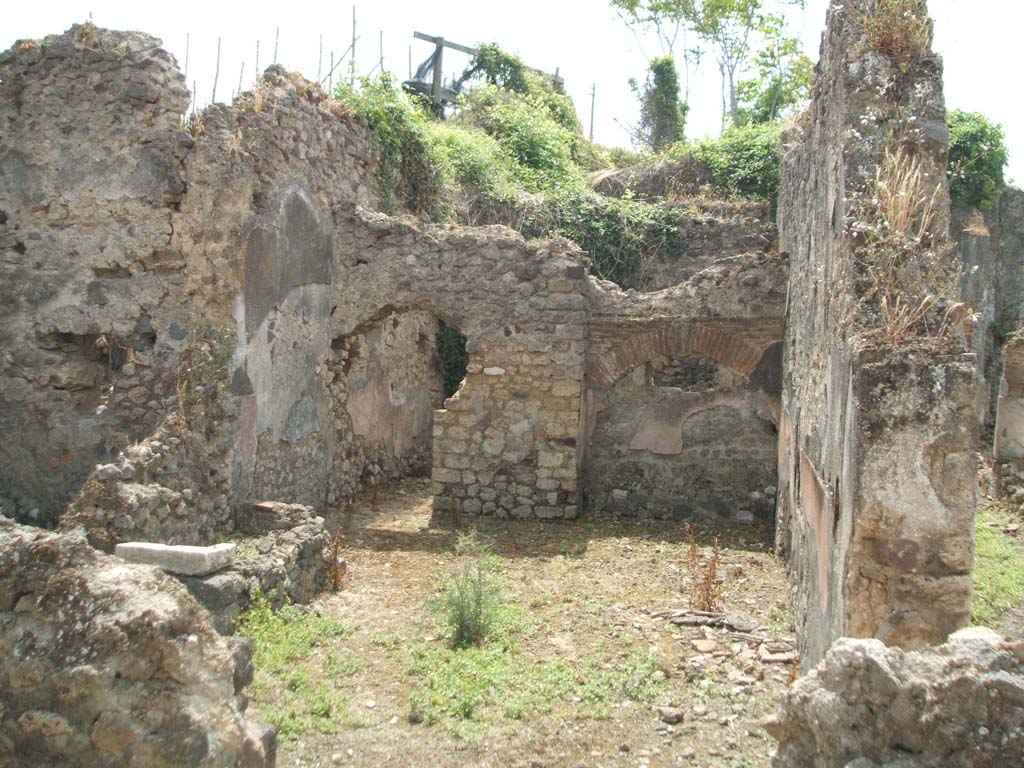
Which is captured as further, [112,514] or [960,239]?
[960,239]

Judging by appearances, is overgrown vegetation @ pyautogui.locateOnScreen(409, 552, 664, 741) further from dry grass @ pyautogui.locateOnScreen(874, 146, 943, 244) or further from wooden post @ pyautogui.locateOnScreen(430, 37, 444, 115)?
wooden post @ pyautogui.locateOnScreen(430, 37, 444, 115)

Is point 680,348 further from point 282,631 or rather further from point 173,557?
point 173,557

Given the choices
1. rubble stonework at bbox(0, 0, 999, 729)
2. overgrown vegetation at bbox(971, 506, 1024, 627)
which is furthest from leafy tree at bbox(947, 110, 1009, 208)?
overgrown vegetation at bbox(971, 506, 1024, 627)

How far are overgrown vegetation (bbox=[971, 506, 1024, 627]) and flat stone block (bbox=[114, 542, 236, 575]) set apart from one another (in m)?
4.20

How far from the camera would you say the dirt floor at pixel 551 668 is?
4238mm

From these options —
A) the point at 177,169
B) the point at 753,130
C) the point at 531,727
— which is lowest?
the point at 531,727

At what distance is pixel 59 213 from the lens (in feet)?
23.9

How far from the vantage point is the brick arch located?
9.20 metres

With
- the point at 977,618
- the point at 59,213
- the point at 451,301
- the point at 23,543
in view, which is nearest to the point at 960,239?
the point at 451,301

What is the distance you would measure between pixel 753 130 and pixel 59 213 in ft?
41.5

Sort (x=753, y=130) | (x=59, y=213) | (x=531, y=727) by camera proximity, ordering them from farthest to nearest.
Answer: (x=753, y=130) → (x=59, y=213) → (x=531, y=727)

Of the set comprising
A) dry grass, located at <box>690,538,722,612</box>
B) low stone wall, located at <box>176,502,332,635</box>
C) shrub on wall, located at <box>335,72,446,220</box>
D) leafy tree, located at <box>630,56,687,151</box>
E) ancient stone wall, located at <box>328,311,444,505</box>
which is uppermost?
leafy tree, located at <box>630,56,687,151</box>

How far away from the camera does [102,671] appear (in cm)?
288

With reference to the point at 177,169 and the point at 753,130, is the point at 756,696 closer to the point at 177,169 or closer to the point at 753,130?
the point at 177,169
